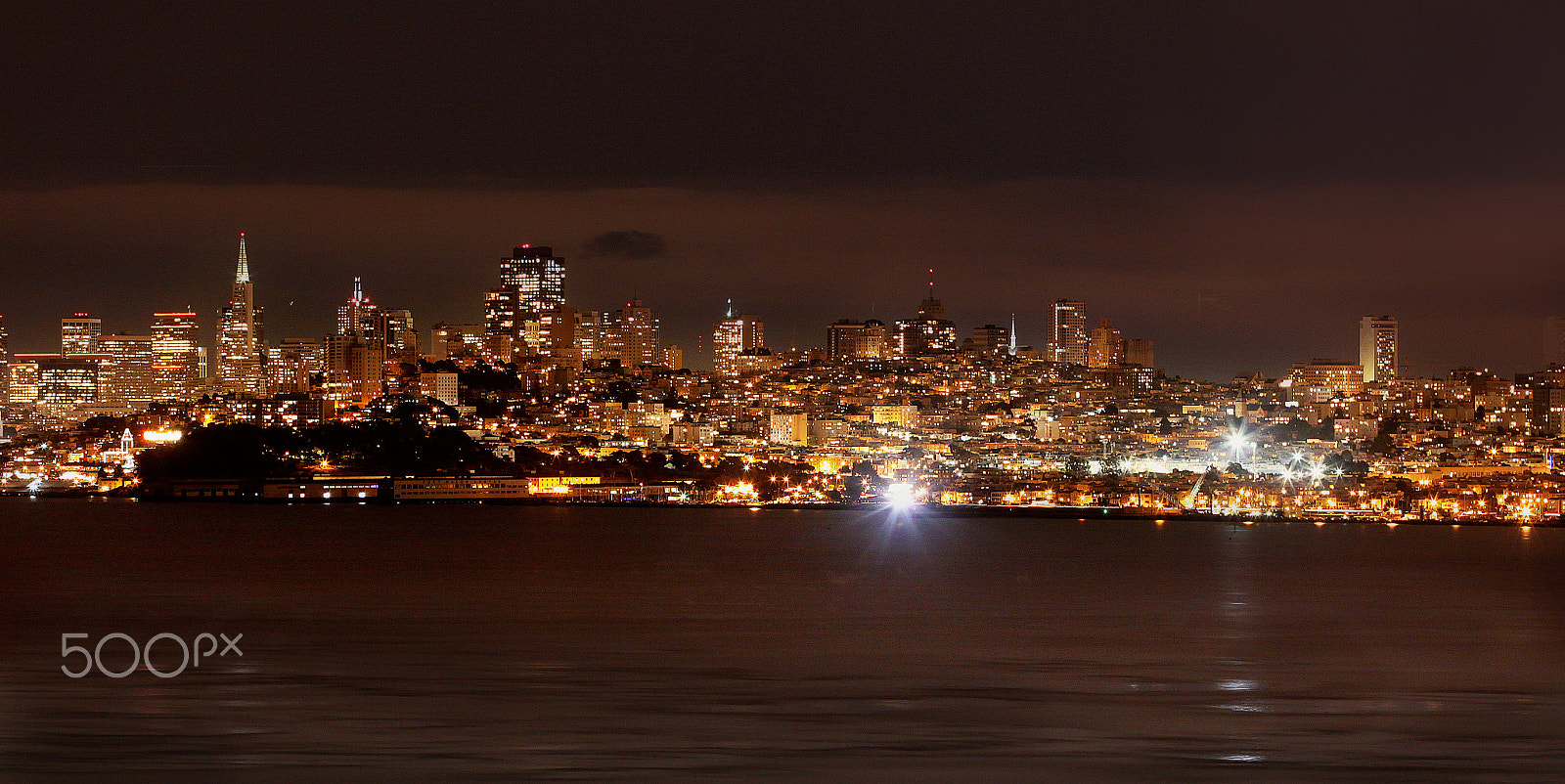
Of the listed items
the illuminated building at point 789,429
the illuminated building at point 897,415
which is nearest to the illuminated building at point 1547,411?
the illuminated building at point 897,415

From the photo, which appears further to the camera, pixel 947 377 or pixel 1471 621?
pixel 947 377

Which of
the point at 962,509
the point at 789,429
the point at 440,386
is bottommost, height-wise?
the point at 962,509

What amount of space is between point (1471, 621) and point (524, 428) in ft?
230

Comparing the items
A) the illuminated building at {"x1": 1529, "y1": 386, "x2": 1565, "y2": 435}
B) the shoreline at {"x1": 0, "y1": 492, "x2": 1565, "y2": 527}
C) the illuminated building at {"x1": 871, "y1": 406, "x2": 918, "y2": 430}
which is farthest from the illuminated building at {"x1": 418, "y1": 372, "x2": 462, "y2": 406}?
the illuminated building at {"x1": 1529, "y1": 386, "x2": 1565, "y2": 435}

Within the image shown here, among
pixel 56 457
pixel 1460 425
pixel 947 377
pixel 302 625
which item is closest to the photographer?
pixel 302 625

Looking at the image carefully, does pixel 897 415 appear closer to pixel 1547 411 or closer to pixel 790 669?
pixel 1547 411

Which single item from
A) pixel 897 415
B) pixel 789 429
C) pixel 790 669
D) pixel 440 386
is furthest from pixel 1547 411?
pixel 790 669

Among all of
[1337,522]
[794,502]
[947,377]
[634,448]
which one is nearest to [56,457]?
[634,448]

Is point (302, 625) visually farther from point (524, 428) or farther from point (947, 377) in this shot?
point (947, 377)

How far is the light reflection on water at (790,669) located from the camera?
11031mm

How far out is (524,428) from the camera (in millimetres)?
87688

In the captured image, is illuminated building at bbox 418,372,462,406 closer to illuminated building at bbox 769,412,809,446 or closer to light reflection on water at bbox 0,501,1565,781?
illuminated building at bbox 769,412,809,446

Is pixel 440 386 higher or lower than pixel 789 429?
higher

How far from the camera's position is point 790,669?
15.8m
